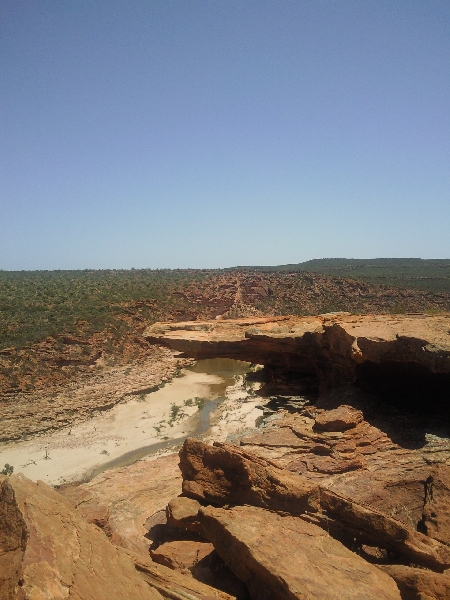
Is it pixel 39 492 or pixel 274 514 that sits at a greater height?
pixel 39 492

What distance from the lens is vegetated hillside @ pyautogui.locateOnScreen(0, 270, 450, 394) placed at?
28.5m

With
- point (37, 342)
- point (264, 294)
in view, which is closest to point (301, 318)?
point (37, 342)

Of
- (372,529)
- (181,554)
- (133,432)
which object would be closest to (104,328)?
(133,432)

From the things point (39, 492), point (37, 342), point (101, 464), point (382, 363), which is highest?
point (382, 363)

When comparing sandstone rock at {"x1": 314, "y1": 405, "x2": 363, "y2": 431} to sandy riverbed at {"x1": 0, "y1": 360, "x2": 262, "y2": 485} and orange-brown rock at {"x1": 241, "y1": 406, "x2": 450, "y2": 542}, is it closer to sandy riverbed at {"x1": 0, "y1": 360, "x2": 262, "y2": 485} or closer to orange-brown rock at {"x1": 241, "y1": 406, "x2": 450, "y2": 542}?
orange-brown rock at {"x1": 241, "y1": 406, "x2": 450, "y2": 542}

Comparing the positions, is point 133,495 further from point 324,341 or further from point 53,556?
point 324,341

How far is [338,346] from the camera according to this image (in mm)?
12383

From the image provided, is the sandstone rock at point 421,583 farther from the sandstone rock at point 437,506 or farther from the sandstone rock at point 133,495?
the sandstone rock at point 133,495

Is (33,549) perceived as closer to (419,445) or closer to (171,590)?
(171,590)

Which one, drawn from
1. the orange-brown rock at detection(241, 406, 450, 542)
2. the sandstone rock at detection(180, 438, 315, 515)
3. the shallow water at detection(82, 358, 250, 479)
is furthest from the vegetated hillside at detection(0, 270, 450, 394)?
the sandstone rock at detection(180, 438, 315, 515)

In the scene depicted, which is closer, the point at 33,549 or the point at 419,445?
the point at 33,549

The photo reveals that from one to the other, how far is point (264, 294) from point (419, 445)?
157 feet

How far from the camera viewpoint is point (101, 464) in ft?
60.7

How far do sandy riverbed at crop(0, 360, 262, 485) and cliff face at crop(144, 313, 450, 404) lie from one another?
4.98 metres
